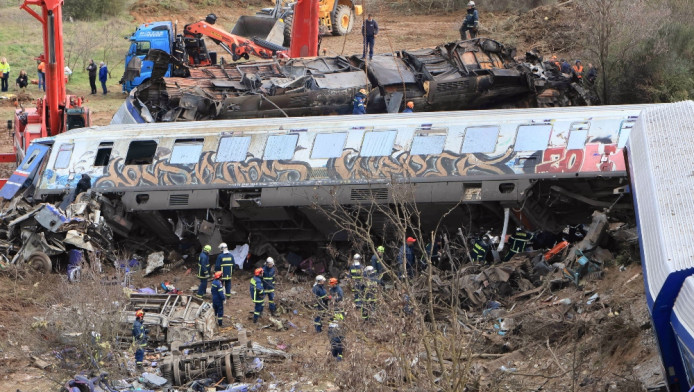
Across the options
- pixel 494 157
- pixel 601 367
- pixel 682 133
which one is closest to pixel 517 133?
pixel 494 157

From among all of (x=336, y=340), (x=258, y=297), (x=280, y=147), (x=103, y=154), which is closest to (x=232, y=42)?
(x=103, y=154)

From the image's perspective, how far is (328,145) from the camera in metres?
18.9

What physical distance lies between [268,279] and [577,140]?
5552 mm

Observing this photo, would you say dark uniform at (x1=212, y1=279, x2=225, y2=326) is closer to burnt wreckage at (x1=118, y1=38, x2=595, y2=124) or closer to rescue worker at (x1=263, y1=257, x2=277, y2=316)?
rescue worker at (x1=263, y1=257, x2=277, y2=316)

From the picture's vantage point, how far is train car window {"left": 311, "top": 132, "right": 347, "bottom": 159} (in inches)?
739

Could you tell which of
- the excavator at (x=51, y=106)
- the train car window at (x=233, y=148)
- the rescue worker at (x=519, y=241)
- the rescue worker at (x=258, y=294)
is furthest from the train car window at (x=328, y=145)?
the excavator at (x=51, y=106)

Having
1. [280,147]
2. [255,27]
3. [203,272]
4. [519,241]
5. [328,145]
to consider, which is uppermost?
[328,145]

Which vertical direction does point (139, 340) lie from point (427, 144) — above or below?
below

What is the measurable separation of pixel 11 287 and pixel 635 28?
51.5 feet

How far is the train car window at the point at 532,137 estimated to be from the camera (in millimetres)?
17859

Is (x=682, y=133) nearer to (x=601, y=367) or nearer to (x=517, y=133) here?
(x=601, y=367)

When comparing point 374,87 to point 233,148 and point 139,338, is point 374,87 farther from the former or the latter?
point 139,338

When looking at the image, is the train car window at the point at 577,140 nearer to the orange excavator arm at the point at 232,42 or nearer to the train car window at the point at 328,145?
the train car window at the point at 328,145

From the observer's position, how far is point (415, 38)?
3769 centimetres
